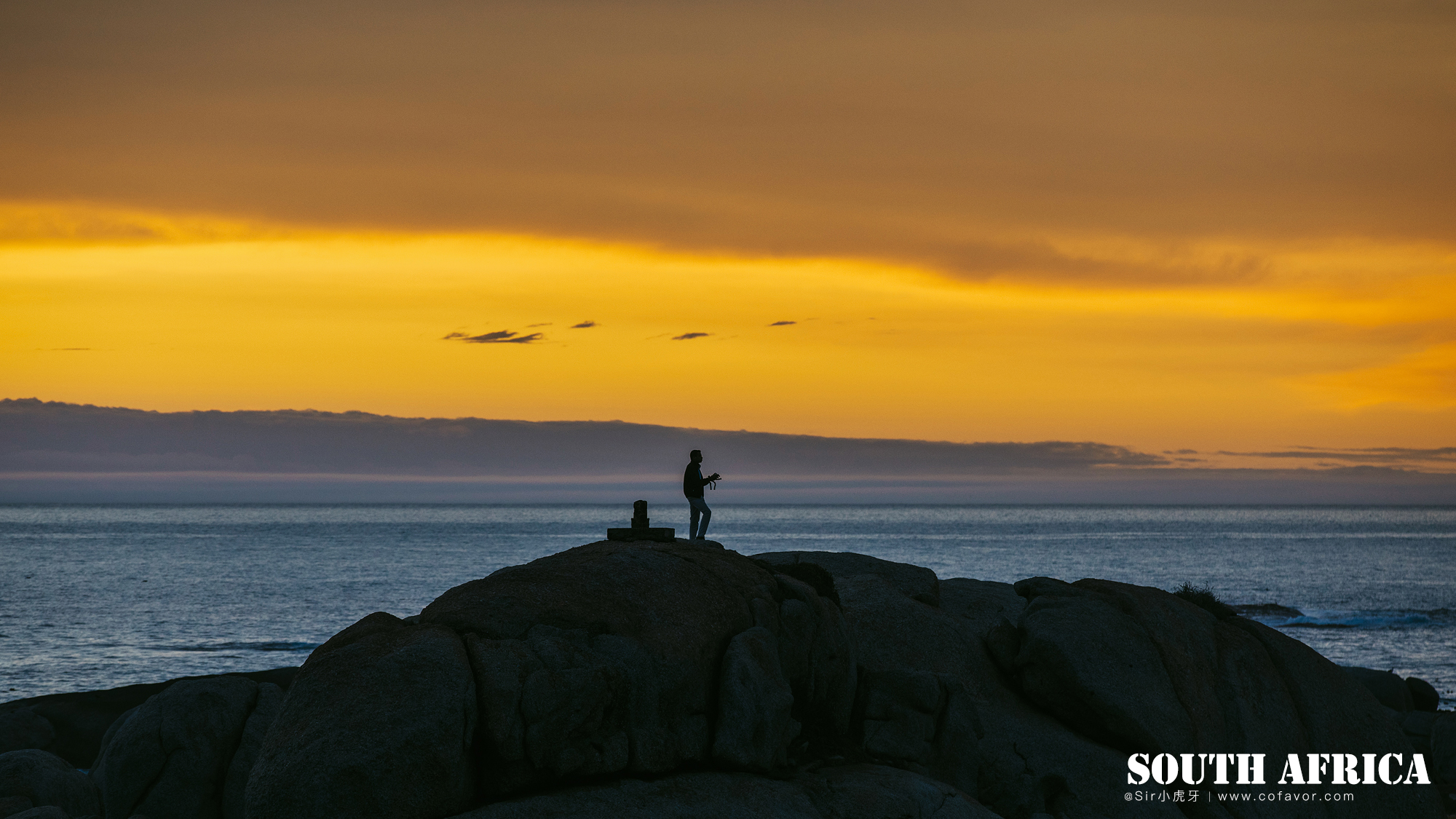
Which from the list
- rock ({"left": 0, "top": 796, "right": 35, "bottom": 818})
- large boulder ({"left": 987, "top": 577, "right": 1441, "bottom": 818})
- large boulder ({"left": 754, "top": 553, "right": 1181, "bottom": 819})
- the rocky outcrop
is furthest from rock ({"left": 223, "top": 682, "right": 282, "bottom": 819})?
large boulder ({"left": 987, "top": 577, "right": 1441, "bottom": 818})

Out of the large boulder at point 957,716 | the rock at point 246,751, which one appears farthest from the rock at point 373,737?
the rock at point 246,751

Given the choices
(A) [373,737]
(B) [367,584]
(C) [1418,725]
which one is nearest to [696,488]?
(A) [373,737]

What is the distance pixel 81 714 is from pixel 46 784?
13467 millimetres

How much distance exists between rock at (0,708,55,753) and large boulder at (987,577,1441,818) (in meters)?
26.9

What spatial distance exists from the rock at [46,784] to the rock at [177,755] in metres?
0.48

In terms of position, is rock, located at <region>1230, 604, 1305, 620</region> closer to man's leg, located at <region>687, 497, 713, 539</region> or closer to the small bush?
the small bush

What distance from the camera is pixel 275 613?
76625mm

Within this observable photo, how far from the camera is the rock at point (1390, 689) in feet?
124

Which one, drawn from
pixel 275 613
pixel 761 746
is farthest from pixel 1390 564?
pixel 761 746

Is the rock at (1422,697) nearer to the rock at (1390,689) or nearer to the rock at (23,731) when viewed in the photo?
the rock at (1390,689)

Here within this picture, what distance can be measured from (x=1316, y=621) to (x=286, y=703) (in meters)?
76.2

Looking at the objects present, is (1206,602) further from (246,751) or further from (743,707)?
(246,751)

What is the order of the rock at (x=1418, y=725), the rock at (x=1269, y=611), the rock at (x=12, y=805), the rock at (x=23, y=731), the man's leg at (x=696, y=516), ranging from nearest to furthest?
the rock at (x=12, y=805) → the man's leg at (x=696, y=516) → the rock at (x=23, y=731) → the rock at (x=1418, y=725) → the rock at (x=1269, y=611)

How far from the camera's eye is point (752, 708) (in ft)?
49.6
